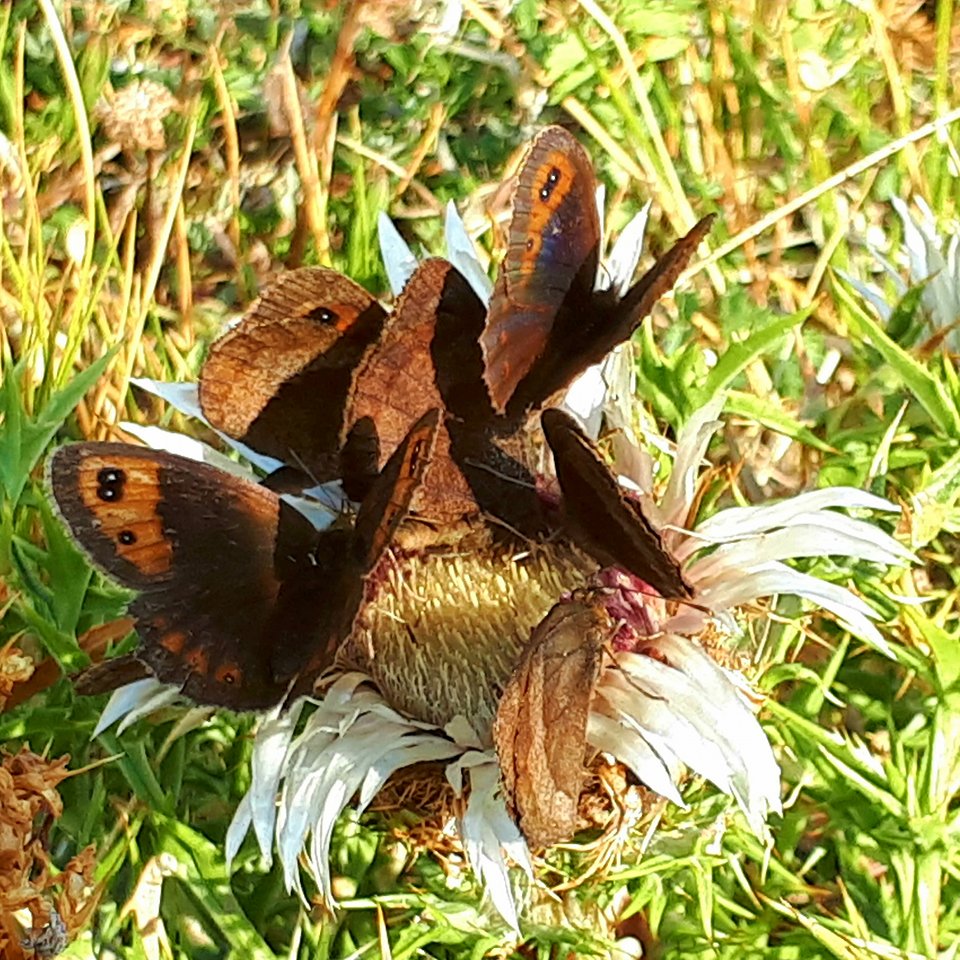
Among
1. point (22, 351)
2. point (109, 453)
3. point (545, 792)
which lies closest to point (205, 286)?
point (22, 351)

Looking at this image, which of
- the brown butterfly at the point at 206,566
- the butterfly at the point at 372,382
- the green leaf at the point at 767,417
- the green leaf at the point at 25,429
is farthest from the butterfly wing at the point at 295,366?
the green leaf at the point at 767,417

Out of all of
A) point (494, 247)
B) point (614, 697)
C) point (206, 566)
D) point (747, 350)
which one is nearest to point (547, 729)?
point (614, 697)

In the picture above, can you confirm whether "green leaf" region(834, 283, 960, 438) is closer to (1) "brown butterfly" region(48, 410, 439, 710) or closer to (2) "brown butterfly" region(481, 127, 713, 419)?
(2) "brown butterfly" region(481, 127, 713, 419)

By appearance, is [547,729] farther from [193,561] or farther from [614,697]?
[193,561]

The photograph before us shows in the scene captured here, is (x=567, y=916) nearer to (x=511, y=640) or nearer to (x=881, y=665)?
(x=511, y=640)

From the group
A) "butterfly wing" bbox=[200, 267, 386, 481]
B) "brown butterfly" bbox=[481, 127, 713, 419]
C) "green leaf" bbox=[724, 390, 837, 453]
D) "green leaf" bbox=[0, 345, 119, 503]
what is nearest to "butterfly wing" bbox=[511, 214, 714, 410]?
"brown butterfly" bbox=[481, 127, 713, 419]

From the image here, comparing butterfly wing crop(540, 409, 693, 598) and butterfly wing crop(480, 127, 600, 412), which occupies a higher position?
butterfly wing crop(480, 127, 600, 412)

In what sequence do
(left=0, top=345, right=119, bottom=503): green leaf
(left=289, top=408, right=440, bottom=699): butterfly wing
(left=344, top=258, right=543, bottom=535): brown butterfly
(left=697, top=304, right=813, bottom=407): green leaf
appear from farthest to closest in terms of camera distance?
(left=0, top=345, right=119, bottom=503): green leaf
(left=697, top=304, right=813, bottom=407): green leaf
(left=344, top=258, right=543, bottom=535): brown butterfly
(left=289, top=408, right=440, bottom=699): butterfly wing
